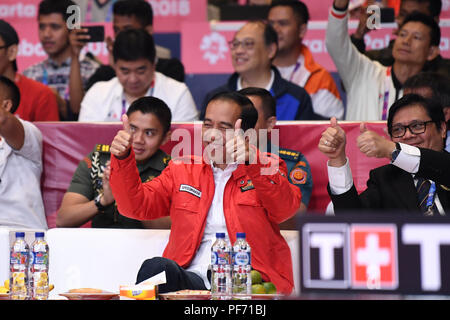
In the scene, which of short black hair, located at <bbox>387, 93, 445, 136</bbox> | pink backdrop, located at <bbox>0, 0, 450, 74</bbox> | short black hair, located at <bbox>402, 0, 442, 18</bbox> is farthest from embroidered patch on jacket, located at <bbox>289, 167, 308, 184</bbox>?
pink backdrop, located at <bbox>0, 0, 450, 74</bbox>

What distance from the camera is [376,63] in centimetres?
484

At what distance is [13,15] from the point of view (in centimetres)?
710

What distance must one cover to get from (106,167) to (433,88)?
68.5 inches

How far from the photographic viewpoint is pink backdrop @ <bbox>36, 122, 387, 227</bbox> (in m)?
4.01

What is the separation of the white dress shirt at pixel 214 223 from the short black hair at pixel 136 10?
93.5 inches

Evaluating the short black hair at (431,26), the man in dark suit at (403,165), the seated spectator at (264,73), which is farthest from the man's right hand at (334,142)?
the short black hair at (431,26)

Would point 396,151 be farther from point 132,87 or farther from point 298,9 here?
point 298,9

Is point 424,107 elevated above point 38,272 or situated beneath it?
elevated above

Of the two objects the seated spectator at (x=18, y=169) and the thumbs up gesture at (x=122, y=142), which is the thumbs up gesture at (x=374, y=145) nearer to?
the thumbs up gesture at (x=122, y=142)

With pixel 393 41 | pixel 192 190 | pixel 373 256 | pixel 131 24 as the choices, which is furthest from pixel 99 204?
pixel 393 41
